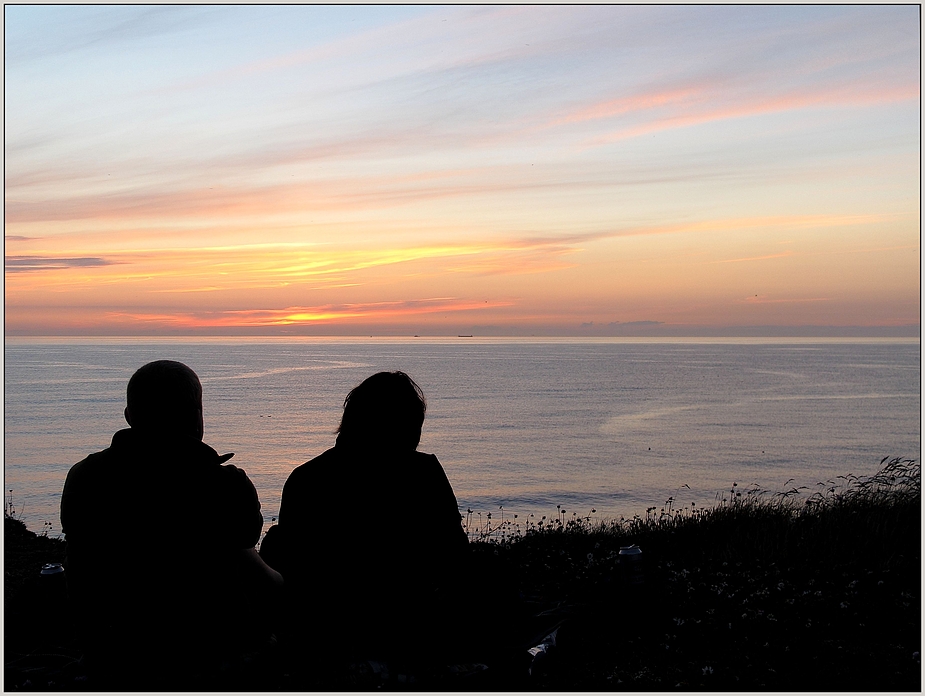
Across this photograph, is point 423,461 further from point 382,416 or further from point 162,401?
point 162,401

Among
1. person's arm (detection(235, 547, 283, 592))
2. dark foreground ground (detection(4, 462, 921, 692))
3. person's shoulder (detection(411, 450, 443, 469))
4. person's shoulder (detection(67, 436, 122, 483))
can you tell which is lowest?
dark foreground ground (detection(4, 462, 921, 692))

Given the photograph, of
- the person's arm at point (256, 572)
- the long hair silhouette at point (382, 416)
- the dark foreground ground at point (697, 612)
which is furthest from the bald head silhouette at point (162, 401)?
the dark foreground ground at point (697, 612)

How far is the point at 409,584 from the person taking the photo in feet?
12.9

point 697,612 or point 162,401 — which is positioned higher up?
point 162,401

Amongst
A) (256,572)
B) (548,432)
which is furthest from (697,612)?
(548,432)

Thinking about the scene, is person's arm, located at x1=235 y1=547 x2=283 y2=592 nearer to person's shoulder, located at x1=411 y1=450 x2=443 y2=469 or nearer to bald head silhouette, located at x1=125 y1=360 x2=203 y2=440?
bald head silhouette, located at x1=125 y1=360 x2=203 y2=440

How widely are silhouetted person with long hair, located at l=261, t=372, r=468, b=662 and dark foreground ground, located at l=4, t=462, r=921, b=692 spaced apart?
0.69ft

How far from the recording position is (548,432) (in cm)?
4275

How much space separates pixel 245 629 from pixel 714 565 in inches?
177

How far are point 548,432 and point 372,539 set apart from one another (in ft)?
129

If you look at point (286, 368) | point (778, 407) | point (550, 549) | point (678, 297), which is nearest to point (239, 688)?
point (550, 549)

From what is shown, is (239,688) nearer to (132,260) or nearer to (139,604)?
(139,604)

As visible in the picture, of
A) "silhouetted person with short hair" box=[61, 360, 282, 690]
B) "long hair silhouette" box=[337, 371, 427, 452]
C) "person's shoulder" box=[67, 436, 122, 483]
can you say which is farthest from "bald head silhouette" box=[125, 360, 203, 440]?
Result: "long hair silhouette" box=[337, 371, 427, 452]

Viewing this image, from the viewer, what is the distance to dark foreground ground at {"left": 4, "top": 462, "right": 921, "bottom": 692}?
4453mm
